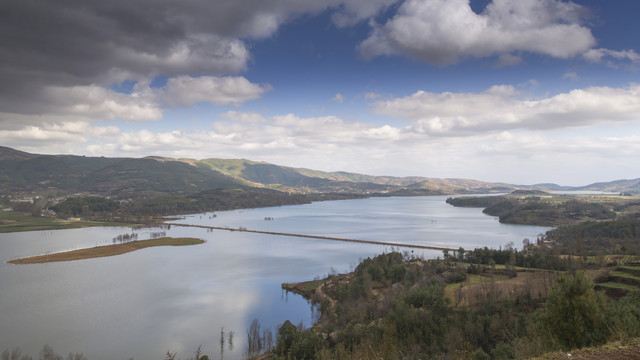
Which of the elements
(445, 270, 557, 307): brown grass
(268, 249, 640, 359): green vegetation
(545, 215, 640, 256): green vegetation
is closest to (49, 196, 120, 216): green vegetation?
(268, 249, 640, 359): green vegetation

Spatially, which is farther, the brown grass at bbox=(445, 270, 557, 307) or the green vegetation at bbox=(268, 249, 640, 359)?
the brown grass at bbox=(445, 270, 557, 307)

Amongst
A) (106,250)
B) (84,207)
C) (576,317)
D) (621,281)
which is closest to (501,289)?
(621,281)

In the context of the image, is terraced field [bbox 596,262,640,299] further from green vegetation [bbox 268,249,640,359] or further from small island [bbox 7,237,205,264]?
small island [bbox 7,237,205,264]

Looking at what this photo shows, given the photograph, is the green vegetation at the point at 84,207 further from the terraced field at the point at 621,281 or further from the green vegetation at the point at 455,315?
the terraced field at the point at 621,281

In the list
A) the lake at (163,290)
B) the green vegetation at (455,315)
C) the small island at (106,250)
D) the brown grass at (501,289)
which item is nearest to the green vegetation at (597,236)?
the lake at (163,290)

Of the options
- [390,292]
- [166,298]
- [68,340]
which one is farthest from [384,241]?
[68,340]

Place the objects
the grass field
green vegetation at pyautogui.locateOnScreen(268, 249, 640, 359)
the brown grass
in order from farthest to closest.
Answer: the grass field, the brown grass, green vegetation at pyautogui.locateOnScreen(268, 249, 640, 359)

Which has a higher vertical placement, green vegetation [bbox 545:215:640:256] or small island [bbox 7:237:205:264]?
green vegetation [bbox 545:215:640:256]
